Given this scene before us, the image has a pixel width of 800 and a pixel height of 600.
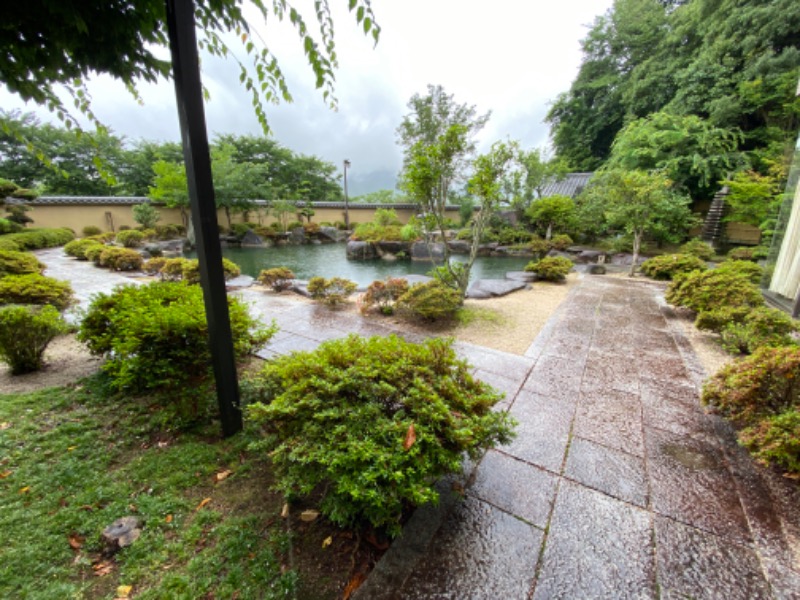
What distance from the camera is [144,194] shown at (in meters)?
16.9

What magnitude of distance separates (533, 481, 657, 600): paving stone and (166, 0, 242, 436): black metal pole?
1641 millimetres

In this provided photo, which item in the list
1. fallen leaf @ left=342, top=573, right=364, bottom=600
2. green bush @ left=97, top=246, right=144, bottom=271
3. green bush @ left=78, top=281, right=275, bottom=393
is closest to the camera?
fallen leaf @ left=342, top=573, right=364, bottom=600

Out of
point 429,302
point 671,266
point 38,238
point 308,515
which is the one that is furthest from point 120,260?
point 671,266

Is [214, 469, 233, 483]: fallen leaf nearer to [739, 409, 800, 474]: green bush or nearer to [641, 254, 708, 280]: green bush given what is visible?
[739, 409, 800, 474]: green bush

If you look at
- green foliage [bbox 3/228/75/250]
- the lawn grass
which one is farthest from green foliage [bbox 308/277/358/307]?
green foliage [bbox 3/228/75/250]

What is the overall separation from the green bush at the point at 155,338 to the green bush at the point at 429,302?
1916 mm

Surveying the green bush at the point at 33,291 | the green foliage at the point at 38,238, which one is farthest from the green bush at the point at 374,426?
the green foliage at the point at 38,238

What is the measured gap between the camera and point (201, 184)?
1369mm

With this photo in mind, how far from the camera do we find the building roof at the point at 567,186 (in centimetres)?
1393

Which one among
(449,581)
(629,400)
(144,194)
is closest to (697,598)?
(449,581)

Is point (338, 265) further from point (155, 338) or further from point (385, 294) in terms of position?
point (155, 338)

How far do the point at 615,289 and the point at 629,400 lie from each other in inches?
176

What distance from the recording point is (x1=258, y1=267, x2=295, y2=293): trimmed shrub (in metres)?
5.45

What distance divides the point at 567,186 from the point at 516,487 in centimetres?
1601
